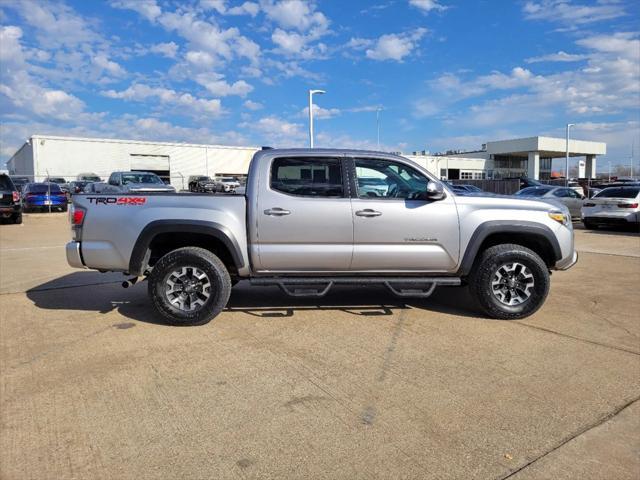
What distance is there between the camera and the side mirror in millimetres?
5477

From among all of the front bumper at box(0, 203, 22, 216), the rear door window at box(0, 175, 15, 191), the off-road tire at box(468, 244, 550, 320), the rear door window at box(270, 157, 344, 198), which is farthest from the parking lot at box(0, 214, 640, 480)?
the rear door window at box(0, 175, 15, 191)

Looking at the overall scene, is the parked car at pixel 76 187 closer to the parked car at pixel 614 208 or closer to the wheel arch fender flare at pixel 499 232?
the parked car at pixel 614 208

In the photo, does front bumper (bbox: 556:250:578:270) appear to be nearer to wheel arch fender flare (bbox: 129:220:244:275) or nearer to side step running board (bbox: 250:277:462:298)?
side step running board (bbox: 250:277:462:298)

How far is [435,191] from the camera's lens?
550 centimetres

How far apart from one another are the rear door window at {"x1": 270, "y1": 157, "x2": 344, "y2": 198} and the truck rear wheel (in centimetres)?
113

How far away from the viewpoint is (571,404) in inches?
147

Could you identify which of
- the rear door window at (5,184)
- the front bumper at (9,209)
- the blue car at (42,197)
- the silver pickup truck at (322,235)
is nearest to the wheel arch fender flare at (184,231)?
the silver pickup truck at (322,235)

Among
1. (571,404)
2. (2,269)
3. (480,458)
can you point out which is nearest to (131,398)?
(480,458)

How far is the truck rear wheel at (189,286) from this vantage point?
549 cm

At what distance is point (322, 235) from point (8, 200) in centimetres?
1721

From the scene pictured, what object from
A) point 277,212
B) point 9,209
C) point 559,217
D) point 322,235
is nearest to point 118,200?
point 277,212

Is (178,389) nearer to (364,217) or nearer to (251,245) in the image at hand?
(251,245)

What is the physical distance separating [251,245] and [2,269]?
6290 millimetres

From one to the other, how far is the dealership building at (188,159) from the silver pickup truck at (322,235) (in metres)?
27.7
